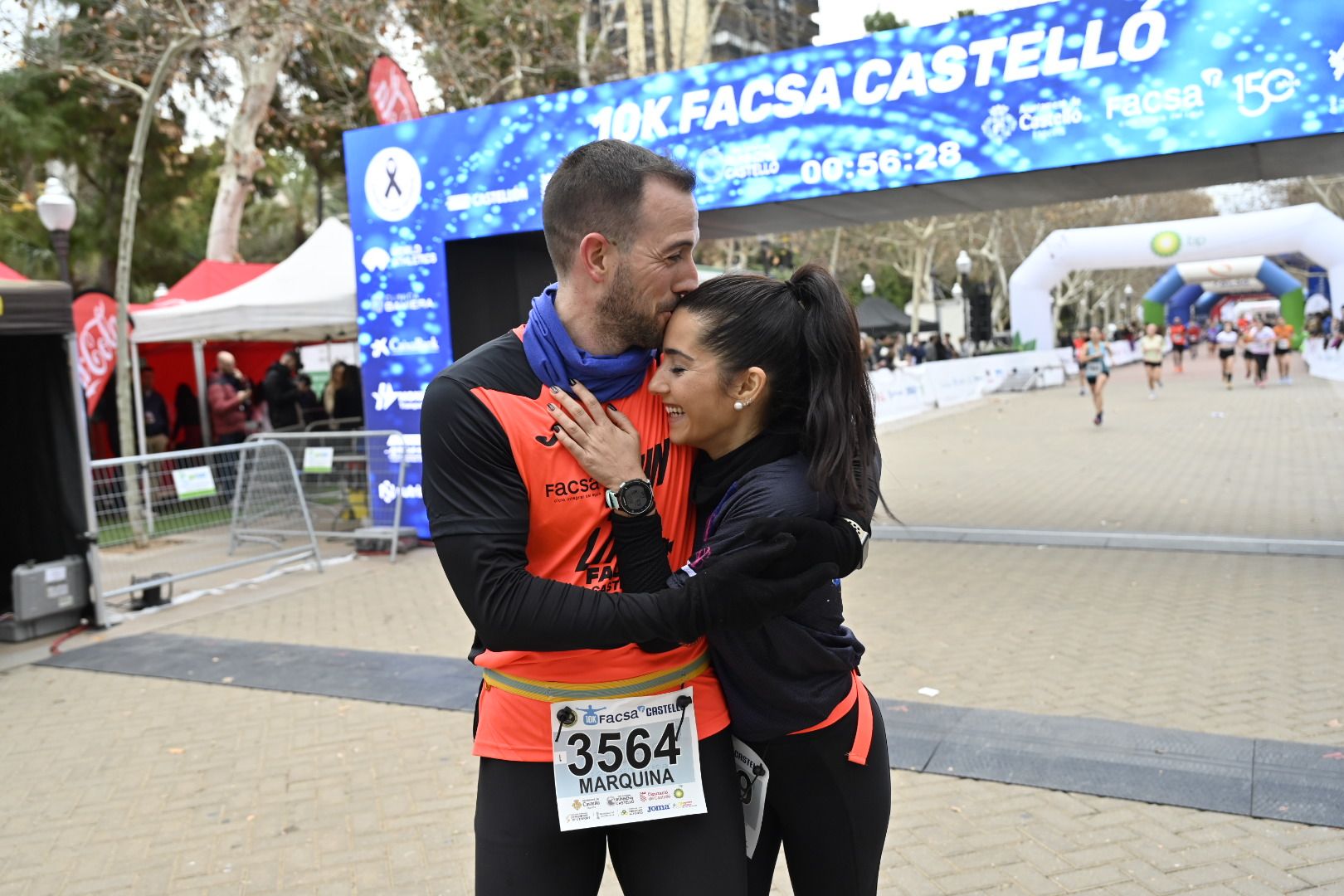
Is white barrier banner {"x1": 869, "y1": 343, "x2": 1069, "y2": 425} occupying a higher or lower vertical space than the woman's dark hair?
lower

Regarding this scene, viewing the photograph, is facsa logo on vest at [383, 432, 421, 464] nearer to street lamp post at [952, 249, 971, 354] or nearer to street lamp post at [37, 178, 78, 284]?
street lamp post at [37, 178, 78, 284]

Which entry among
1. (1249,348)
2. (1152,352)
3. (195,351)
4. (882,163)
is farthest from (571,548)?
(1249,348)

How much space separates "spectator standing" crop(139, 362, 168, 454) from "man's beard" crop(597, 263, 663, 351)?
48.3ft

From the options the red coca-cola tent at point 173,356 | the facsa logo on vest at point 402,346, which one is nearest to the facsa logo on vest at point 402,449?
the facsa logo on vest at point 402,346

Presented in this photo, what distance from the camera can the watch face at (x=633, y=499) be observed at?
1657mm

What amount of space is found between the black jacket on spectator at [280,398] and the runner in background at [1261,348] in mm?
23182

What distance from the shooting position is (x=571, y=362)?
5.76 ft

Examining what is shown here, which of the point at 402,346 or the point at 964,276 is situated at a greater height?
the point at 964,276

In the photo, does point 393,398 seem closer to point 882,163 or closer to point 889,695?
point 882,163

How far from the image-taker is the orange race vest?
→ 1.69m

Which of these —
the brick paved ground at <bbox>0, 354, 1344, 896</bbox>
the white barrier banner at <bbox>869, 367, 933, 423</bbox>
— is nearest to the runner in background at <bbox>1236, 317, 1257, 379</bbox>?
the white barrier banner at <bbox>869, 367, 933, 423</bbox>

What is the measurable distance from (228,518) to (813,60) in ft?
21.9

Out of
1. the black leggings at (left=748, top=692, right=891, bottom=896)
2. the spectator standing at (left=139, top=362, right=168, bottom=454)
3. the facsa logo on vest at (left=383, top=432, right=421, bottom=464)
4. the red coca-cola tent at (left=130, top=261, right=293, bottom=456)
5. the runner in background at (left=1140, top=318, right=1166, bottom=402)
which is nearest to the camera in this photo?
the black leggings at (left=748, top=692, right=891, bottom=896)

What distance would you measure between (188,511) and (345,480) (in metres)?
1.52
